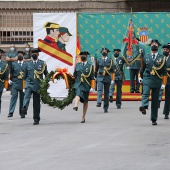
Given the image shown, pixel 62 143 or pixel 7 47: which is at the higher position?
pixel 7 47

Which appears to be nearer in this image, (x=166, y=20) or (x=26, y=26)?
(x=166, y=20)

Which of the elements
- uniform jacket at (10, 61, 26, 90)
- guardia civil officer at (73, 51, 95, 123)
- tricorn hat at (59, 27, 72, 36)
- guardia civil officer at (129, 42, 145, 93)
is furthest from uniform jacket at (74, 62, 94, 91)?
tricorn hat at (59, 27, 72, 36)

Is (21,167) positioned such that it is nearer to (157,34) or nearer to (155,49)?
(155,49)

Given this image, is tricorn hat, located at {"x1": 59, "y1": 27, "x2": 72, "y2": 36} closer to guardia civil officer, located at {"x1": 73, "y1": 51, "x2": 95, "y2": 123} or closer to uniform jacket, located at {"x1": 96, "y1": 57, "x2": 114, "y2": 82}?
uniform jacket, located at {"x1": 96, "y1": 57, "x2": 114, "y2": 82}

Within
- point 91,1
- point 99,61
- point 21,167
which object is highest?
point 91,1

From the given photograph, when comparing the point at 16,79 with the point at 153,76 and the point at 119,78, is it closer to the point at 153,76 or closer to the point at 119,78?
the point at 153,76

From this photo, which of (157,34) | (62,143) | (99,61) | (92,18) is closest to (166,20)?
(157,34)

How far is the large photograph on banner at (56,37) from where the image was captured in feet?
92.0

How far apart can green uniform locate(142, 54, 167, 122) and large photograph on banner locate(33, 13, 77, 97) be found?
10.1m

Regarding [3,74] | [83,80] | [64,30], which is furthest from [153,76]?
[64,30]

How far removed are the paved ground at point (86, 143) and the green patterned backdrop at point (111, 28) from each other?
6.78 metres

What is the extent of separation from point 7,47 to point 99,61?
34.7 feet

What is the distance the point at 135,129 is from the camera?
56.1ft

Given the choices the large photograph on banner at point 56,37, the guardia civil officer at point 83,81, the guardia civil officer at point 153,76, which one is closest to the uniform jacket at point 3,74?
the guardia civil officer at point 83,81
